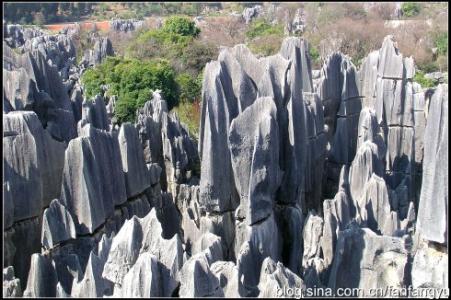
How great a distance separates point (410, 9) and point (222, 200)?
1806 inches

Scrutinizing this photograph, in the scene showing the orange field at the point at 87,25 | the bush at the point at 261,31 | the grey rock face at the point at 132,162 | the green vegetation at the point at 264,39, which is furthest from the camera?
the orange field at the point at 87,25

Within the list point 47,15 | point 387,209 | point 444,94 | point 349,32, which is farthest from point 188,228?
point 47,15

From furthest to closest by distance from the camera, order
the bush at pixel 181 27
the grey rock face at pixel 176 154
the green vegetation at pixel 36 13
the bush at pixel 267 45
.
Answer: the green vegetation at pixel 36 13
the bush at pixel 181 27
the bush at pixel 267 45
the grey rock face at pixel 176 154

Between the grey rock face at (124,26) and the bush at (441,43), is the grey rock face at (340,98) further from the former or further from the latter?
the grey rock face at (124,26)

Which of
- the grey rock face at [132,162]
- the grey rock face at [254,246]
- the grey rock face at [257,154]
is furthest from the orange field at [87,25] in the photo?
the grey rock face at [254,246]

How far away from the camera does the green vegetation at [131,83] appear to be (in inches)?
810

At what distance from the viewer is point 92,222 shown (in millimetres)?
8875

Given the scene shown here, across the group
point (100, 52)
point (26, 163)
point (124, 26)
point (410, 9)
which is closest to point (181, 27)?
point (100, 52)

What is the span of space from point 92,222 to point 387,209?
15.6 ft

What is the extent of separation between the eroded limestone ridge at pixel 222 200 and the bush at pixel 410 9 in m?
40.2

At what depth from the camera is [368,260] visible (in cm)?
779

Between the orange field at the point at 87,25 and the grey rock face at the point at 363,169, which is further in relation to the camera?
the orange field at the point at 87,25

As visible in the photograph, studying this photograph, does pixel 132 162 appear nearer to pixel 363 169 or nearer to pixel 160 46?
pixel 363 169

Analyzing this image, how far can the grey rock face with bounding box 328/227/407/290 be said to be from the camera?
765cm
